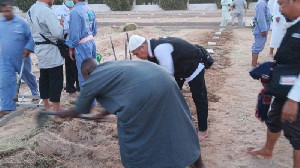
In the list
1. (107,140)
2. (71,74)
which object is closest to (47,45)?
(71,74)

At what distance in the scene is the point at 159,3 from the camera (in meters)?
27.5

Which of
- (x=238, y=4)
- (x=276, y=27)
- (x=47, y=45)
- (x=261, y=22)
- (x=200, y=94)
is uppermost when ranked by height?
(x=238, y=4)

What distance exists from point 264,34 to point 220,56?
80.3 inches

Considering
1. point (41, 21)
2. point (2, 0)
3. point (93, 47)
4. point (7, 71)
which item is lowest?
point (7, 71)

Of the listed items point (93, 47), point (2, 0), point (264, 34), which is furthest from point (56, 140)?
point (264, 34)

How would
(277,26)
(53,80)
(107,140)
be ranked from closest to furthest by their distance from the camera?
1. (107,140)
2. (53,80)
3. (277,26)

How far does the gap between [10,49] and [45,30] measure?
808 millimetres

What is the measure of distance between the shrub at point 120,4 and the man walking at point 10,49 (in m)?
23.8

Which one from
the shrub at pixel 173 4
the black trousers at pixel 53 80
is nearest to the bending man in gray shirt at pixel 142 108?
the black trousers at pixel 53 80

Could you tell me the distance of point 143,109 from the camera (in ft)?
6.88

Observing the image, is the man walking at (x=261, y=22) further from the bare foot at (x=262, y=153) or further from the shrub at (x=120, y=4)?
the shrub at (x=120, y=4)

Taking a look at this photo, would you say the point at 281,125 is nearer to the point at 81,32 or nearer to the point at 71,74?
the point at 81,32

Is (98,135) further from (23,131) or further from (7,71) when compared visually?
(7,71)

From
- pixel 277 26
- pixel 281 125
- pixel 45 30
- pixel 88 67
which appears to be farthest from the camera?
pixel 277 26
